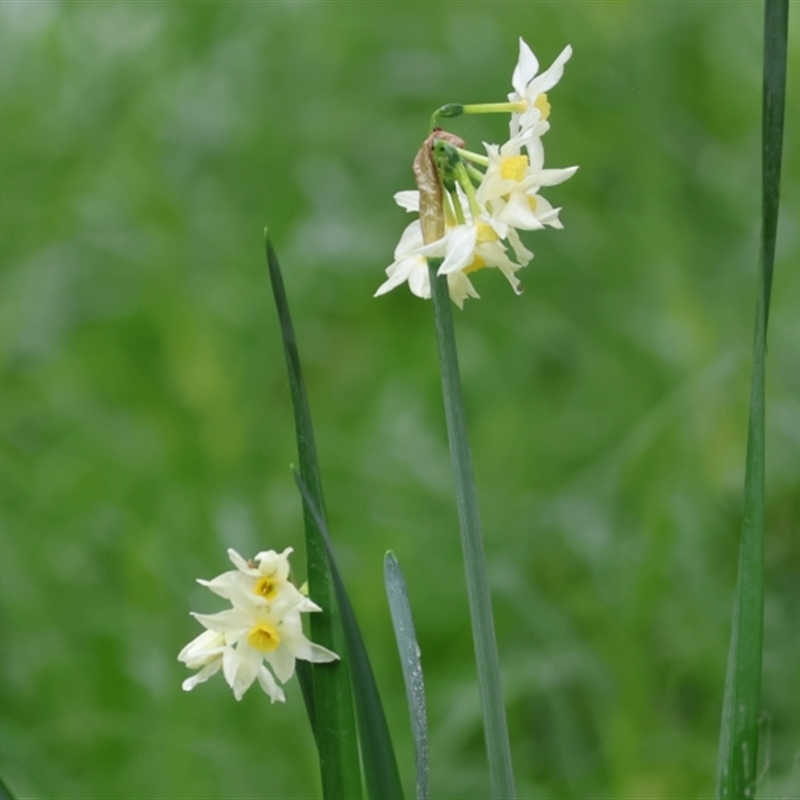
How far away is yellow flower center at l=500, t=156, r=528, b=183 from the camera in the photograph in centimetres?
37

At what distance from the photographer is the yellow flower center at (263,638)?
42 cm

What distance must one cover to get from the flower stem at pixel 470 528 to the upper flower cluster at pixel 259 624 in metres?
0.07

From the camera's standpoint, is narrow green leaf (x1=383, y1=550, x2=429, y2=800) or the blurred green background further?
the blurred green background

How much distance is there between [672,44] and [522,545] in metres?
0.52

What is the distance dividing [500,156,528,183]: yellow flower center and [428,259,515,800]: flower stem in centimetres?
4

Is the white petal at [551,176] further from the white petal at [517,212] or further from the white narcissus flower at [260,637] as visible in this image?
the white narcissus flower at [260,637]

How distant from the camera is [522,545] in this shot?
3.37 ft

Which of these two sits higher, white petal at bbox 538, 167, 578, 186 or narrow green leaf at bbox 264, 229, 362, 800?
white petal at bbox 538, 167, 578, 186

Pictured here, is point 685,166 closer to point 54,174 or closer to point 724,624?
point 724,624

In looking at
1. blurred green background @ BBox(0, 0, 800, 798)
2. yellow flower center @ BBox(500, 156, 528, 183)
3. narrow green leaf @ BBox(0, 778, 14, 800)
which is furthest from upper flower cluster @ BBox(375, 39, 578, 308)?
blurred green background @ BBox(0, 0, 800, 798)

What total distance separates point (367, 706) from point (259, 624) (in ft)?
0.16

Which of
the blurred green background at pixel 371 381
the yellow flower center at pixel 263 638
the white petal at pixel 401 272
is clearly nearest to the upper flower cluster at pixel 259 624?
the yellow flower center at pixel 263 638

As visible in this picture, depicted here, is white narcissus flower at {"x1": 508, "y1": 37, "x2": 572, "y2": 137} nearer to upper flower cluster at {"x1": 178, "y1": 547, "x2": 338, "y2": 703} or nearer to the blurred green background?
upper flower cluster at {"x1": 178, "y1": 547, "x2": 338, "y2": 703}

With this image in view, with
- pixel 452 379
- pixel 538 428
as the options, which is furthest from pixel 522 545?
pixel 452 379
